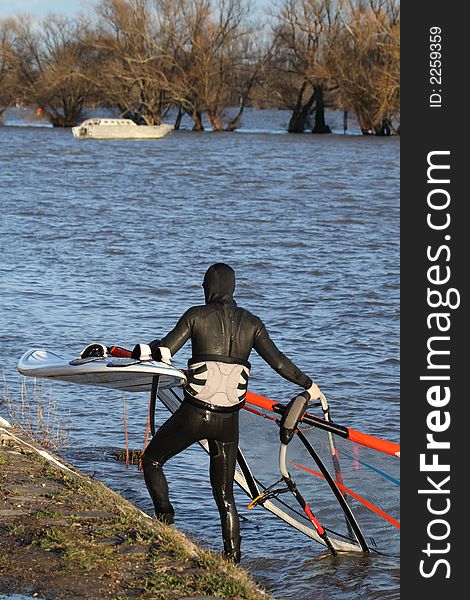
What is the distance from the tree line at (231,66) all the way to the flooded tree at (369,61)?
0.07 meters

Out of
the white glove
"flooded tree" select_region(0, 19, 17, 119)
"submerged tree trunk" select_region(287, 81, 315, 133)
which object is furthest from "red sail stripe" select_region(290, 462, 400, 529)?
"flooded tree" select_region(0, 19, 17, 119)

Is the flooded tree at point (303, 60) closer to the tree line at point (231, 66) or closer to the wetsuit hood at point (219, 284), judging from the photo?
the tree line at point (231, 66)

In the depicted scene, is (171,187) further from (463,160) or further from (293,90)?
(293,90)

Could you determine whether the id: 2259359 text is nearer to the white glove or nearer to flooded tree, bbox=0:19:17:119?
the white glove

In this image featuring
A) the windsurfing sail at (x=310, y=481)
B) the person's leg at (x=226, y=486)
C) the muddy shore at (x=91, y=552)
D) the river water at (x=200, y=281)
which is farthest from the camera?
the river water at (x=200, y=281)

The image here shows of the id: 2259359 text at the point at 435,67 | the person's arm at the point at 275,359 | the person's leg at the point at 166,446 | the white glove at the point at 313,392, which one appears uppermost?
the id: 2259359 text at the point at 435,67

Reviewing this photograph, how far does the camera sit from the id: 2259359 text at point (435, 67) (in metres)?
9.65

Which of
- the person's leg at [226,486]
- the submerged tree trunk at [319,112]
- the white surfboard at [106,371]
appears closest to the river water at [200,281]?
the person's leg at [226,486]

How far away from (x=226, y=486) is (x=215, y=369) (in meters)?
0.83

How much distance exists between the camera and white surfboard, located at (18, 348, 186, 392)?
7.34m

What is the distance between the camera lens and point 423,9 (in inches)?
394

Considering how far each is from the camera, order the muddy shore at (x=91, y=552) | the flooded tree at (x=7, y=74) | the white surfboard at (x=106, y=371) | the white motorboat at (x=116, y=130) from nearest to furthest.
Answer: the muddy shore at (x=91, y=552), the white surfboard at (x=106, y=371), the white motorboat at (x=116, y=130), the flooded tree at (x=7, y=74)

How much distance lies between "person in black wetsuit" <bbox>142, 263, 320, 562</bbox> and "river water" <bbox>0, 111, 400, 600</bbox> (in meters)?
1.43

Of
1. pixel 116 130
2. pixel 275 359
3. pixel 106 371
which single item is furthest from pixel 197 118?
pixel 275 359
